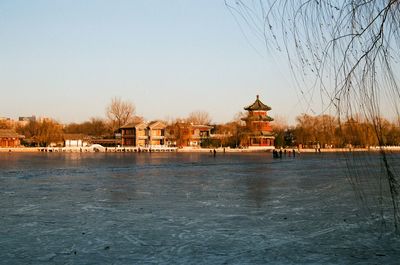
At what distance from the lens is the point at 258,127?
74.4 meters

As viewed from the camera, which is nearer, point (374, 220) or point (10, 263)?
point (10, 263)

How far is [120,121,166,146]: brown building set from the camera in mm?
79188

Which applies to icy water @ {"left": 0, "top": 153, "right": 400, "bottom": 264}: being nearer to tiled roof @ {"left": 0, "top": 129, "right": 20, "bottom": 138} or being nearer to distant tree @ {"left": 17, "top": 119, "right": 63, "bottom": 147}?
tiled roof @ {"left": 0, "top": 129, "right": 20, "bottom": 138}

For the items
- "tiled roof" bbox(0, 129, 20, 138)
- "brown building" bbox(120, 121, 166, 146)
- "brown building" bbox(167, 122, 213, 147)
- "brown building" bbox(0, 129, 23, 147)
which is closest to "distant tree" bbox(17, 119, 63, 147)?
"brown building" bbox(0, 129, 23, 147)

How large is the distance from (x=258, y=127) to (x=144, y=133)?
18639 millimetres

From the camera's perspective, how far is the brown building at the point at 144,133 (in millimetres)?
79188

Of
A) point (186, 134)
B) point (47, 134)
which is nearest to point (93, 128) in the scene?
point (47, 134)

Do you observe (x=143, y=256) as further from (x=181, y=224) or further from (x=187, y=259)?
(x=181, y=224)

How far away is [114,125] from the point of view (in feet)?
303

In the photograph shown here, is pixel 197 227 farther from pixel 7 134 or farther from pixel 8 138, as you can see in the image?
pixel 8 138

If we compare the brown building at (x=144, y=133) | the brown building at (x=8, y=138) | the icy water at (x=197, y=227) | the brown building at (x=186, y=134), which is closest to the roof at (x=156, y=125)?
the brown building at (x=144, y=133)

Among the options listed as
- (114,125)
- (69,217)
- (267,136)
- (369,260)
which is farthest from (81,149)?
(369,260)

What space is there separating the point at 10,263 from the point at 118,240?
6.25 feet

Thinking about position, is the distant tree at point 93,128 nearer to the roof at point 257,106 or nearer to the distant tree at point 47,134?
the distant tree at point 47,134
